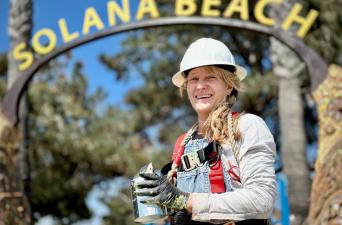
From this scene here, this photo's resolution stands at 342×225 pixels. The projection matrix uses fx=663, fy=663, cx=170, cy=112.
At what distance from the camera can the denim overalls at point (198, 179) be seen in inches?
79.4

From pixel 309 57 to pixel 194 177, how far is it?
563 centimetres

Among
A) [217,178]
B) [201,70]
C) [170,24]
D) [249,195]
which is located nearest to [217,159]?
[217,178]

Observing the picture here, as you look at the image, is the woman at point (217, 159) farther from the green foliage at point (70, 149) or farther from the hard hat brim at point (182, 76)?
the green foliage at point (70, 149)

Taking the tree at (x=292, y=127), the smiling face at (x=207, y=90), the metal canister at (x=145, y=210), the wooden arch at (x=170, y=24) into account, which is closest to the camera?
the metal canister at (x=145, y=210)

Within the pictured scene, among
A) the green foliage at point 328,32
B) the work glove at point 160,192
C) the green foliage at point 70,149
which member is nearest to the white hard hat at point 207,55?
the work glove at point 160,192

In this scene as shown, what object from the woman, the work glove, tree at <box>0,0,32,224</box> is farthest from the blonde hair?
tree at <box>0,0,32,224</box>

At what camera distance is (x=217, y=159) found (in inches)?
80.0

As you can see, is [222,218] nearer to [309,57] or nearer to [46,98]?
[309,57]

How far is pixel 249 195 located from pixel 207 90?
0.41 m

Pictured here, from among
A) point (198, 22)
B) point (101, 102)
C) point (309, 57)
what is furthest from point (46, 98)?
point (309, 57)

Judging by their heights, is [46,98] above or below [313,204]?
above

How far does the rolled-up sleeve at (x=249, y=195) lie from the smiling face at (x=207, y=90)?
0.74ft

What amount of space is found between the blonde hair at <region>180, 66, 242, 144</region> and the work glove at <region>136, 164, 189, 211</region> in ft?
0.78

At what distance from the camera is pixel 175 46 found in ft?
56.1
